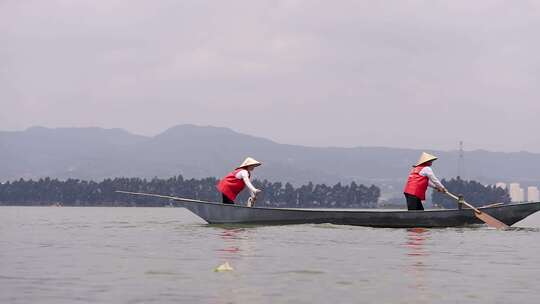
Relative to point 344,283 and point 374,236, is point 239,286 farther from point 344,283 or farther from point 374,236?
point 374,236

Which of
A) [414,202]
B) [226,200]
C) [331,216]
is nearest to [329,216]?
[331,216]

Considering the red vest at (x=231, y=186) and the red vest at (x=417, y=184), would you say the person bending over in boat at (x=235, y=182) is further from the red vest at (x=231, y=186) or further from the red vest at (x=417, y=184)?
the red vest at (x=417, y=184)

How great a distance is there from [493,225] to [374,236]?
749 cm

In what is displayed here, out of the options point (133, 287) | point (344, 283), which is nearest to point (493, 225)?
point (344, 283)

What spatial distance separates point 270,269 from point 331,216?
15.7m

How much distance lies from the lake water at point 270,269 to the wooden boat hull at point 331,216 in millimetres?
4976

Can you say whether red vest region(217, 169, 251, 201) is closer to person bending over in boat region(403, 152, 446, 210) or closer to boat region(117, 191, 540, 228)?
boat region(117, 191, 540, 228)

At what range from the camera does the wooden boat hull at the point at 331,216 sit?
30547 mm

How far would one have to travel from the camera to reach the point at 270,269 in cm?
1559

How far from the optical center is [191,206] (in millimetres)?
31734

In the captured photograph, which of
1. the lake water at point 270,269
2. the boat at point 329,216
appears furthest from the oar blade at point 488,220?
the lake water at point 270,269

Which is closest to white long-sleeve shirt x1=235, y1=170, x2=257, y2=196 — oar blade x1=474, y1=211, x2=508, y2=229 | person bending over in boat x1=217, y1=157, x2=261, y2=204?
person bending over in boat x1=217, y1=157, x2=261, y2=204

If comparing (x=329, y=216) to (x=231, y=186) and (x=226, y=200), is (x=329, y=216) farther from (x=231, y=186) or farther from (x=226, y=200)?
(x=226, y=200)

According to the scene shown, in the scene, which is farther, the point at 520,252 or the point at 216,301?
the point at 520,252
